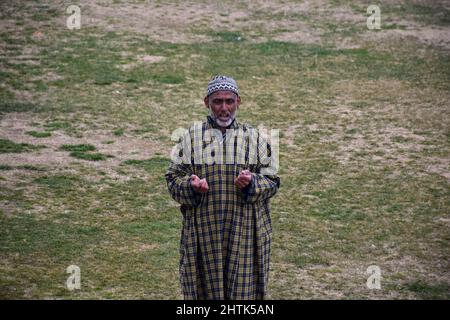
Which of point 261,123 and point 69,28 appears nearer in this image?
point 261,123

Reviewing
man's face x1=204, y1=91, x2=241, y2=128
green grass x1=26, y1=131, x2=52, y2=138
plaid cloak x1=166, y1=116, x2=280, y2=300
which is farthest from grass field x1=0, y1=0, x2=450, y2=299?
man's face x1=204, y1=91, x2=241, y2=128

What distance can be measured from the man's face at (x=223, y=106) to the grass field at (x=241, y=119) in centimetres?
205

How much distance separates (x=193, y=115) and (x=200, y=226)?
624 cm

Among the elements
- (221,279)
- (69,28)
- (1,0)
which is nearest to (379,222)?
(221,279)

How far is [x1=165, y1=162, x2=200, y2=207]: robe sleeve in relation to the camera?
15.3 ft

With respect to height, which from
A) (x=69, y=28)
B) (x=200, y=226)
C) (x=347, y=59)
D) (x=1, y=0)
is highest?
(x=1, y=0)

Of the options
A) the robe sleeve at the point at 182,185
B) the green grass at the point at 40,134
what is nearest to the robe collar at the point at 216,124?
the robe sleeve at the point at 182,185

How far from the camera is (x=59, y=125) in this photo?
408 inches

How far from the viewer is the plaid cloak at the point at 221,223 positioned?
4.75 meters

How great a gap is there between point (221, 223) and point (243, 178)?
15.0 inches

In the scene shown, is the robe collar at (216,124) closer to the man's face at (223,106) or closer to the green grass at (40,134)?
the man's face at (223,106)

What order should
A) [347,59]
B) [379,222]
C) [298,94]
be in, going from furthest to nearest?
1. [347,59]
2. [298,94]
3. [379,222]

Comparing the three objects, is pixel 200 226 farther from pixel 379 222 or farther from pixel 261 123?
pixel 261 123

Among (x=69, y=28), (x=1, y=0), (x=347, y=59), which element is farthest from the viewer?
(x=1, y=0)
